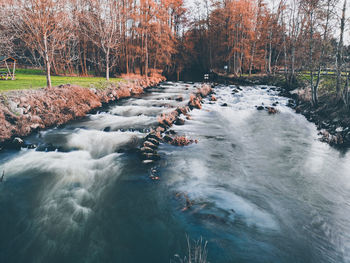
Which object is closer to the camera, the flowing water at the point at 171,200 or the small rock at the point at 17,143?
the flowing water at the point at 171,200

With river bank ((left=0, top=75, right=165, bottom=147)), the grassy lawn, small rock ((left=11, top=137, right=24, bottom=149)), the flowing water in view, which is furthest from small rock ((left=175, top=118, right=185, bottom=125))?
the grassy lawn

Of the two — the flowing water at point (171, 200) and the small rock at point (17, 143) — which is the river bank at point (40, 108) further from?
the flowing water at point (171, 200)

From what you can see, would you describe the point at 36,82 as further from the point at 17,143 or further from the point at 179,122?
the point at 179,122

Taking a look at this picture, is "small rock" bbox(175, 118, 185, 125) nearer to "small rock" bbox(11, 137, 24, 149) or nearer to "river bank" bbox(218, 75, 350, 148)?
"river bank" bbox(218, 75, 350, 148)

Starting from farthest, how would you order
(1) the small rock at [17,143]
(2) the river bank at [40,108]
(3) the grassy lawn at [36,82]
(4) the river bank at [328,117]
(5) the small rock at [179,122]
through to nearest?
(3) the grassy lawn at [36,82] < (5) the small rock at [179,122] < (4) the river bank at [328,117] < (2) the river bank at [40,108] < (1) the small rock at [17,143]

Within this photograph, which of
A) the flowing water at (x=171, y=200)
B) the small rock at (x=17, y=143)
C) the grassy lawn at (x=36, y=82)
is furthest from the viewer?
the grassy lawn at (x=36, y=82)

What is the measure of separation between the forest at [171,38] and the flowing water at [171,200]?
834 cm

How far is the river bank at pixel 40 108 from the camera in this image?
11.2m

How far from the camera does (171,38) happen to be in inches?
1670

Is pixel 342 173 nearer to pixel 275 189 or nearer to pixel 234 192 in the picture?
pixel 275 189

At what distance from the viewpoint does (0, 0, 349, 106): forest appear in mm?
15234

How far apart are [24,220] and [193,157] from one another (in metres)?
6.80

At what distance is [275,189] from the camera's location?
7.84 meters

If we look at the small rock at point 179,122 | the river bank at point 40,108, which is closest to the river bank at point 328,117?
the small rock at point 179,122
